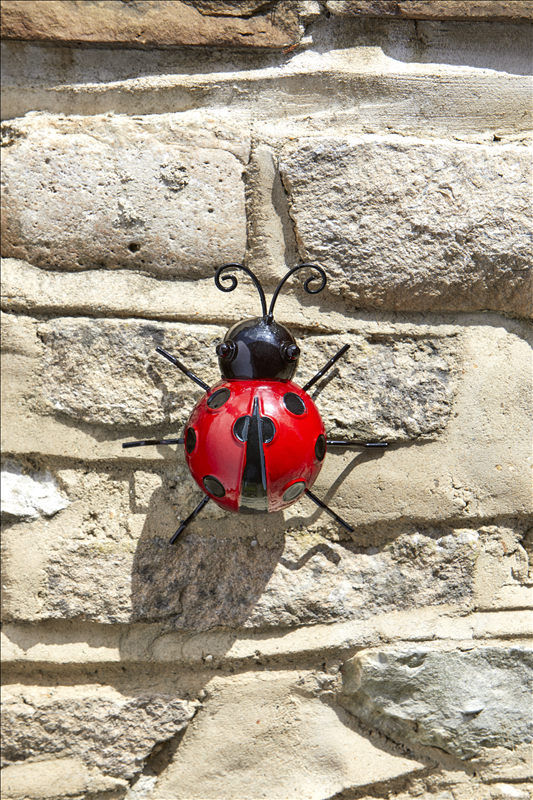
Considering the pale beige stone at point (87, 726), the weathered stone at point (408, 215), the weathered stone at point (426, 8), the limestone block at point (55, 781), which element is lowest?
the limestone block at point (55, 781)

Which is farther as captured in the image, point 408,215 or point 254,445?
point 408,215

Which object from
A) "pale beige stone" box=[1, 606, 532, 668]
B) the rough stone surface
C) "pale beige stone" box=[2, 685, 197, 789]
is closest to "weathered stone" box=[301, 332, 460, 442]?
the rough stone surface

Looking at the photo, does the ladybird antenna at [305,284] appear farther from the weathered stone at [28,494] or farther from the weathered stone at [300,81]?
the weathered stone at [28,494]

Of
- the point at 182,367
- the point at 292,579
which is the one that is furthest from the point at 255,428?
the point at 292,579

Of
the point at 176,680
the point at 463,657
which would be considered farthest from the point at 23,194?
the point at 463,657

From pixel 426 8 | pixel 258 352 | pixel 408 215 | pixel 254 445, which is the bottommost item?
pixel 254 445

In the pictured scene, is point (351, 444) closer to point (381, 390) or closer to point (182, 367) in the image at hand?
point (381, 390)

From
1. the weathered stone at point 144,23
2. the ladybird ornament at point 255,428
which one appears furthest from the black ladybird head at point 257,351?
the weathered stone at point 144,23

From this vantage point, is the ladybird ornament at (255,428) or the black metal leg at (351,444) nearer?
the ladybird ornament at (255,428)

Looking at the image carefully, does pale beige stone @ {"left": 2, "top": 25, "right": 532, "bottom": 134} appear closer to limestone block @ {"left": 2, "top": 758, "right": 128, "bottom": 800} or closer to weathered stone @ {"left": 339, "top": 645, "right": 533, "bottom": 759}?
weathered stone @ {"left": 339, "top": 645, "right": 533, "bottom": 759}
